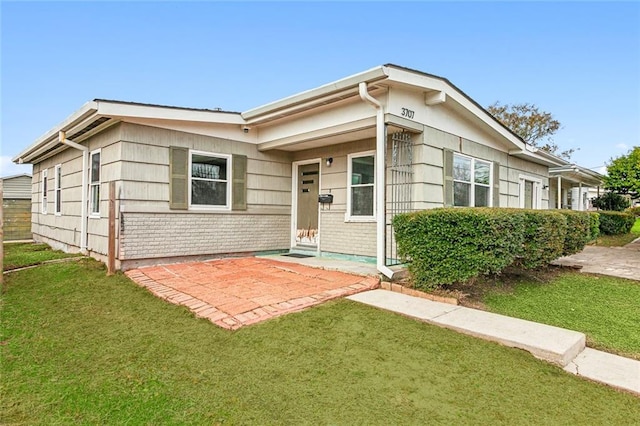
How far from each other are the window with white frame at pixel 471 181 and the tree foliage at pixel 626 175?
1292 centimetres

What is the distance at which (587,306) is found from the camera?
481 cm

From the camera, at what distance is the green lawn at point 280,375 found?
91.4 inches

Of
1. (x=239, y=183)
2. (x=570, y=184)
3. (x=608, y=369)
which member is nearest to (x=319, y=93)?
(x=239, y=183)

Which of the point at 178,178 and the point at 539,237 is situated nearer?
the point at 539,237

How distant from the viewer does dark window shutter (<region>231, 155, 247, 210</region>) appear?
26.6 feet

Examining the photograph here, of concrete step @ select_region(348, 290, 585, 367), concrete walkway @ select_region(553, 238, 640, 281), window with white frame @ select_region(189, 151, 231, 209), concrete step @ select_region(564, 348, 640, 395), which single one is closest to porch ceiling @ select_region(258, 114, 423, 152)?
window with white frame @ select_region(189, 151, 231, 209)

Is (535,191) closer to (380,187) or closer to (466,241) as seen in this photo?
(380,187)

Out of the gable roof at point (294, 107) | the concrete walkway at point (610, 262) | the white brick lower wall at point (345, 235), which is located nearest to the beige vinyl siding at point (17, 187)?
the gable roof at point (294, 107)

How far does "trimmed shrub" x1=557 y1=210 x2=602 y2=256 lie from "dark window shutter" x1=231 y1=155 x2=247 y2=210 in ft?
21.6

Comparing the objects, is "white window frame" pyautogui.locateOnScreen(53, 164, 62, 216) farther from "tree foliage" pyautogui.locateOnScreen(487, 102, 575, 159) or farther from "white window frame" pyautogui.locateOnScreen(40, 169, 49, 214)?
"tree foliage" pyautogui.locateOnScreen(487, 102, 575, 159)

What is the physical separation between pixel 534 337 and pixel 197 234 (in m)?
6.31

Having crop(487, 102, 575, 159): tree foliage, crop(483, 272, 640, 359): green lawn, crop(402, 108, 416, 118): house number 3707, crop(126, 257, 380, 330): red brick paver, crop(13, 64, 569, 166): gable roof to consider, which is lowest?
crop(483, 272, 640, 359): green lawn

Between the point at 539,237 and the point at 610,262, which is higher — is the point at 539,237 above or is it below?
above

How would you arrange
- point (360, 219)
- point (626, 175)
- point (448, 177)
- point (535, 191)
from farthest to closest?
point (626, 175) < point (535, 191) < point (360, 219) < point (448, 177)
